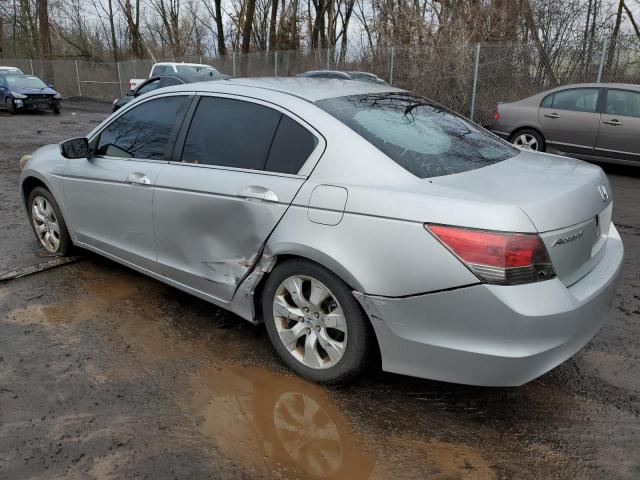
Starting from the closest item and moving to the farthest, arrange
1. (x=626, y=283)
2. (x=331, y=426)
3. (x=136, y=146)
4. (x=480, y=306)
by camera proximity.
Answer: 1. (x=480, y=306)
2. (x=331, y=426)
3. (x=136, y=146)
4. (x=626, y=283)

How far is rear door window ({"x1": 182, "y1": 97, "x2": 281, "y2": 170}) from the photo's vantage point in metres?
3.18

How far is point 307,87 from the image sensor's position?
3.46 m

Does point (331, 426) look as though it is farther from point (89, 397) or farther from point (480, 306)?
point (89, 397)

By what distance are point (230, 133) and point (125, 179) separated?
952 mm

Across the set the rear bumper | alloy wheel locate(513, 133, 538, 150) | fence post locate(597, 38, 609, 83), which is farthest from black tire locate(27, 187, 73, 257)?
fence post locate(597, 38, 609, 83)

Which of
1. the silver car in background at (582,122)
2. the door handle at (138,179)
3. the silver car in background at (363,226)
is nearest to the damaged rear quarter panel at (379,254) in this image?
the silver car in background at (363,226)

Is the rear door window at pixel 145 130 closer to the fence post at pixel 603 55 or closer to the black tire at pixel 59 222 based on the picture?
the black tire at pixel 59 222

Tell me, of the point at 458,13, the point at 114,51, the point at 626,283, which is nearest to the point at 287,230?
the point at 626,283

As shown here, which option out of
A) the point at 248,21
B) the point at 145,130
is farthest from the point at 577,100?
the point at 248,21

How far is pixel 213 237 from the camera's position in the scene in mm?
3287

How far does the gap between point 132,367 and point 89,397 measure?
33cm

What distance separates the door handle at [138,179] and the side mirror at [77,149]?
663mm

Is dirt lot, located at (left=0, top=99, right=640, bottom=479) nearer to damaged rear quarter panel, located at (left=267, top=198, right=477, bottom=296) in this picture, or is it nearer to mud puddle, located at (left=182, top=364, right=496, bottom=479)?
mud puddle, located at (left=182, top=364, right=496, bottom=479)

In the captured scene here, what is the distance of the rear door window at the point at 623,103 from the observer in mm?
8602
